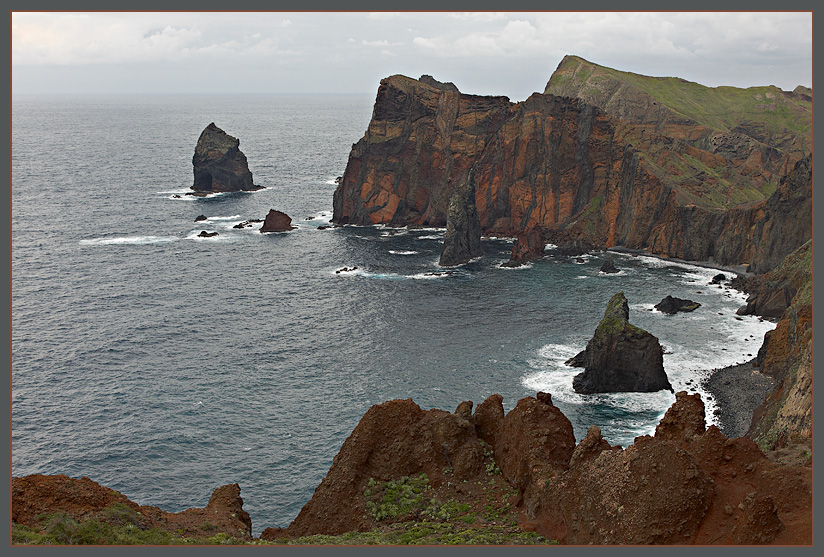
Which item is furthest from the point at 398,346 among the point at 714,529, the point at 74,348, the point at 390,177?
the point at 390,177

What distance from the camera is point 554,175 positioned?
174750mm

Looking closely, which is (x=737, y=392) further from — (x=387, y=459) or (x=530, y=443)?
(x=387, y=459)

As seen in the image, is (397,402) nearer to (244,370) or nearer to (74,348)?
(244,370)

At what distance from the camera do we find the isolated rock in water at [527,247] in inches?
5969

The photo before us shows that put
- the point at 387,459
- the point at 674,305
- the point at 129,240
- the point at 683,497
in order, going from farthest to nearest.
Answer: the point at 129,240 < the point at 674,305 < the point at 387,459 < the point at 683,497

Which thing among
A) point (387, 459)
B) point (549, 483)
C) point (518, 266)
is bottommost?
point (518, 266)

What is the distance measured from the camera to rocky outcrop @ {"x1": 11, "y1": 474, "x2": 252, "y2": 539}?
39781 mm

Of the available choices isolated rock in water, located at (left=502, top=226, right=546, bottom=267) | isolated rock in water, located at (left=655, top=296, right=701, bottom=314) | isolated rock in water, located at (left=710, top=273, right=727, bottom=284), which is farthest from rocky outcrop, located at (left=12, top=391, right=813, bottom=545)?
isolated rock in water, located at (left=502, top=226, right=546, bottom=267)

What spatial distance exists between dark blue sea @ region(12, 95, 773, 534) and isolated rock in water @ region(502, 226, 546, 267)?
2926 millimetres

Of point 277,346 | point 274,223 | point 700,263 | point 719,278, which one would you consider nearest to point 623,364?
point 277,346

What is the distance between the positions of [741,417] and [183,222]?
479 feet

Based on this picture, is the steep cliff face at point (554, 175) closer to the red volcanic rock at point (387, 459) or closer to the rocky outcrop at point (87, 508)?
the red volcanic rock at point (387, 459)

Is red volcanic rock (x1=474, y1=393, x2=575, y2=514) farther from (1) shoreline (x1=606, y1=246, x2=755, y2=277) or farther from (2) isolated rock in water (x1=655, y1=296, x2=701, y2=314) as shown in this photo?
(1) shoreline (x1=606, y1=246, x2=755, y2=277)

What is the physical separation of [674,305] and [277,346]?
62.1 metres
